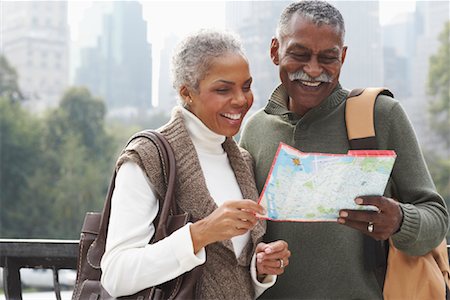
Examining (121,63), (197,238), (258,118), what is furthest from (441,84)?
(197,238)

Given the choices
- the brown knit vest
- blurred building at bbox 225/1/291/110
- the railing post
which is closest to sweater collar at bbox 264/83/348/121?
the brown knit vest

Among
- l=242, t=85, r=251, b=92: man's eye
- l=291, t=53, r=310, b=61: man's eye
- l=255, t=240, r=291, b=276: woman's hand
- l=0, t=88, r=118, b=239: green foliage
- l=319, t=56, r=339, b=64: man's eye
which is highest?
l=291, t=53, r=310, b=61: man's eye

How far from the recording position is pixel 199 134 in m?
1.52

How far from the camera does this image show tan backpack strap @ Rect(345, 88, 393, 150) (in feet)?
5.20

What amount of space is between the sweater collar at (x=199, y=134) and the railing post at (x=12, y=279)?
667 millimetres

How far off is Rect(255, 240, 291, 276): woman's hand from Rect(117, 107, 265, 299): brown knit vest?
38 mm

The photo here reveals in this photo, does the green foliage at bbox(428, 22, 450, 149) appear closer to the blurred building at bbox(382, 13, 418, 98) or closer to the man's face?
the blurred building at bbox(382, 13, 418, 98)

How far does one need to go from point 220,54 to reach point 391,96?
43 cm

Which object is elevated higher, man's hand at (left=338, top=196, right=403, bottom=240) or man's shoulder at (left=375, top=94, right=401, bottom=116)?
man's shoulder at (left=375, top=94, right=401, bottom=116)

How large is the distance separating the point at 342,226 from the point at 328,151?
169mm

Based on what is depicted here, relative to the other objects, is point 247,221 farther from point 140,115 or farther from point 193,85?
point 140,115

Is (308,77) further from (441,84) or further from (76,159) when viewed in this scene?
(76,159)

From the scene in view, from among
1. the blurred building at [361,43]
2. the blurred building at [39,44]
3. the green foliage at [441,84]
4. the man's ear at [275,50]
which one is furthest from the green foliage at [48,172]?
the man's ear at [275,50]

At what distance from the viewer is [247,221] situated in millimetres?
1313
